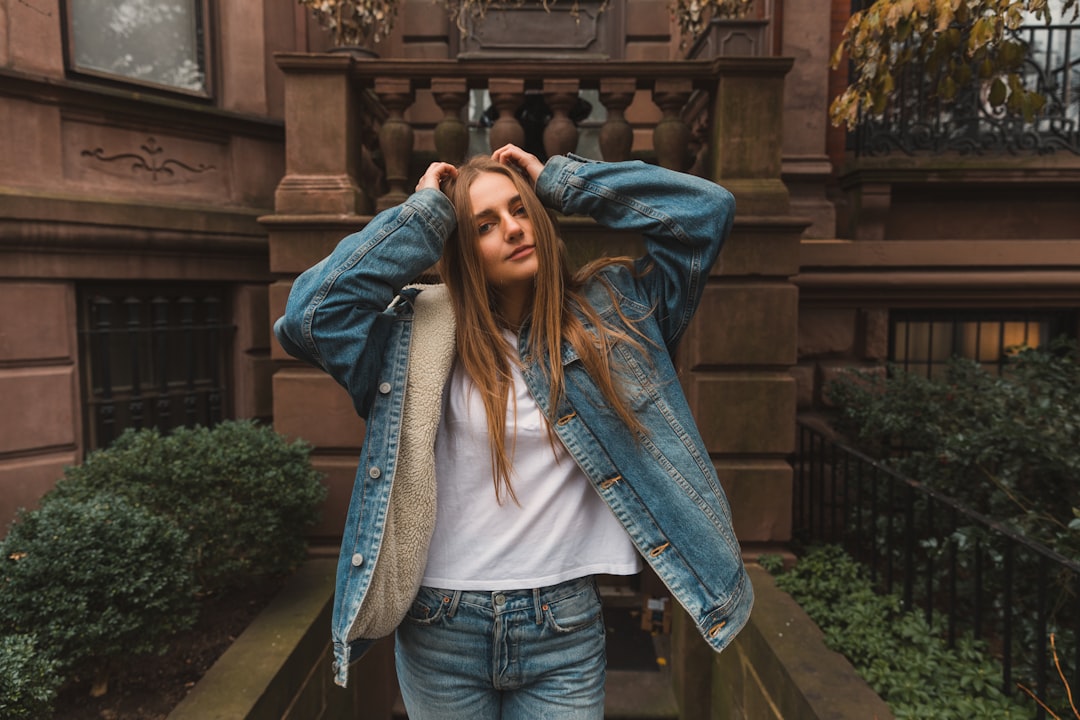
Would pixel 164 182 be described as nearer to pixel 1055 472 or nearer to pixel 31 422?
pixel 31 422

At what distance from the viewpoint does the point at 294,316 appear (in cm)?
177

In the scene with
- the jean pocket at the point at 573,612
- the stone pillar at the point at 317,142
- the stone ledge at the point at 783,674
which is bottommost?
the stone ledge at the point at 783,674

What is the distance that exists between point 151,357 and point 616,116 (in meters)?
3.69

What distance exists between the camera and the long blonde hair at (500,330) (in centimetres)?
182

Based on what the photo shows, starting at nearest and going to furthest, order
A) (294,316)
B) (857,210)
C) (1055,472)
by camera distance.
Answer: (294,316) → (1055,472) → (857,210)

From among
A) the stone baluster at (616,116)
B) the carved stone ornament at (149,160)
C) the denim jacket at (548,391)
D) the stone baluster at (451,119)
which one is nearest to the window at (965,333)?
the stone baluster at (616,116)

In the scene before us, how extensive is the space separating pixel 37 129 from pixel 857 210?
6.08m

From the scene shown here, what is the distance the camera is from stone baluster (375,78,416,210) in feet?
13.8

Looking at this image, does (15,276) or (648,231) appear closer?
(648,231)

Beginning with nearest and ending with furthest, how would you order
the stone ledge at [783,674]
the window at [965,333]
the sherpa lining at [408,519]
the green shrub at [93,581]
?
the sherpa lining at [408,519] < the green shrub at [93,581] < the stone ledge at [783,674] < the window at [965,333]

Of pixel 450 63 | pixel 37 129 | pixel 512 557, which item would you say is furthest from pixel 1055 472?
pixel 37 129

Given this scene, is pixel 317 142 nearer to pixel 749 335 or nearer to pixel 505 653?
pixel 749 335

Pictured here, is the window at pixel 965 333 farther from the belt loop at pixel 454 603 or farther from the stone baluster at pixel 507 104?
the belt loop at pixel 454 603

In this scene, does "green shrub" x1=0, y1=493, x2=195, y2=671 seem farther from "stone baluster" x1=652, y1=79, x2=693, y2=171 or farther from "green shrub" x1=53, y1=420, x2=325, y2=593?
"stone baluster" x1=652, y1=79, x2=693, y2=171
